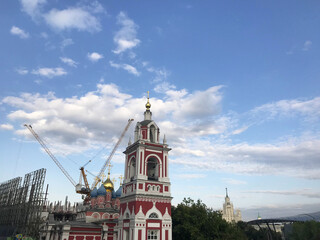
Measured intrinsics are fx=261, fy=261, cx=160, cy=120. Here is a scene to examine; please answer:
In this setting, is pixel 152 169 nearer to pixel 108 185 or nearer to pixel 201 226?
pixel 201 226

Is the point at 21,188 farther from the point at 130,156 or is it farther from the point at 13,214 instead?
the point at 130,156

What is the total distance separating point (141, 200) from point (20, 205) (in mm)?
55492

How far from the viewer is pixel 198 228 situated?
41.5 metres

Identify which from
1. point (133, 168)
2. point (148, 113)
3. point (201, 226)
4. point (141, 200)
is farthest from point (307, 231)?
point (148, 113)

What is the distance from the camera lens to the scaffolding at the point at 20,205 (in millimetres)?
63412

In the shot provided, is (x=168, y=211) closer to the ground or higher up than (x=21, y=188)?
closer to the ground

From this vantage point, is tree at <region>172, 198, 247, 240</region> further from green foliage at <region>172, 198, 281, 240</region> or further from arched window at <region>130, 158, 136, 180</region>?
arched window at <region>130, 158, 136, 180</region>

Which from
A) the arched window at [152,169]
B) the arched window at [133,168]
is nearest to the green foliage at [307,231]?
the arched window at [152,169]

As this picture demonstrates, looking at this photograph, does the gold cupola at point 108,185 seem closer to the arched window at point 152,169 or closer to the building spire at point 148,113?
the arched window at point 152,169

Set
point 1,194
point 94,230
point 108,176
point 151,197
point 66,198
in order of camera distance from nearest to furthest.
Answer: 1. point 151,197
2. point 94,230
3. point 108,176
4. point 1,194
5. point 66,198

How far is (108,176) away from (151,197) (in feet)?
84.3

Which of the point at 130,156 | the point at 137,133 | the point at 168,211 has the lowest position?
the point at 168,211

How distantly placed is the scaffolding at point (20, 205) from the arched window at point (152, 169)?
117 ft

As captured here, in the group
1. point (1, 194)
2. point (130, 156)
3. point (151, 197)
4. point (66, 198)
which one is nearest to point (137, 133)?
point (130, 156)
